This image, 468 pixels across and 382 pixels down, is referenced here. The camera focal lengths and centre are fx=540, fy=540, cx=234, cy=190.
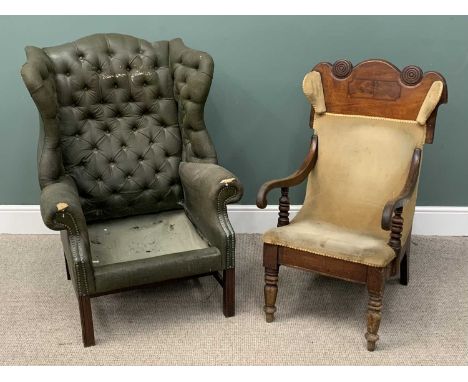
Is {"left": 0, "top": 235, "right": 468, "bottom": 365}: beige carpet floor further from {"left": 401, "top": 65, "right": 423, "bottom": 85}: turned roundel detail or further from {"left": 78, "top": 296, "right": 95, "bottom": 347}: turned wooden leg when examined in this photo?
{"left": 401, "top": 65, "right": 423, "bottom": 85}: turned roundel detail

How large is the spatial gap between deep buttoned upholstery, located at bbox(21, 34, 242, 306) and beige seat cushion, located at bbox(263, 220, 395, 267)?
0.78 feet

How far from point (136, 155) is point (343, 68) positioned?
41.8 inches

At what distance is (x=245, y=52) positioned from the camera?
9.45 feet

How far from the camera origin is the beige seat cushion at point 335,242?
2094 mm

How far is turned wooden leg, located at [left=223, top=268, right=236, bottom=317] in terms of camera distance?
2.36 m

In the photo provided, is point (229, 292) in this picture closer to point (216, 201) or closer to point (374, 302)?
point (216, 201)

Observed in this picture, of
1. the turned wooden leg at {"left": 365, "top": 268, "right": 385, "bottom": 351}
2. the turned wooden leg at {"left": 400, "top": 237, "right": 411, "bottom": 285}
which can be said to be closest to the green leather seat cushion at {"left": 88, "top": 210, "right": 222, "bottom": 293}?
the turned wooden leg at {"left": 365, "top": 268, "right": 385, "bottom": 351}

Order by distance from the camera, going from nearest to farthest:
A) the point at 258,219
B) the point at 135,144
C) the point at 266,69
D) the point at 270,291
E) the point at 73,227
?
the point at 73,227 → the point at 270,291 → the point at 135,144 → the point at 266,69 → the point at 258,219

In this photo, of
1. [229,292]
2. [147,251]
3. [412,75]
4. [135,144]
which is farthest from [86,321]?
[412,75]

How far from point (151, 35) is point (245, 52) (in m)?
0.50

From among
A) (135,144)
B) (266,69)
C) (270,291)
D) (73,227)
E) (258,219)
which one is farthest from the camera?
(258,219)

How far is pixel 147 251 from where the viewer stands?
2.39m

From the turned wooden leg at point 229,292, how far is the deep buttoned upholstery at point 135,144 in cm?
6

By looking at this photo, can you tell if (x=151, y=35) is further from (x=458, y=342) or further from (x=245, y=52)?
(x=458, y=342)
